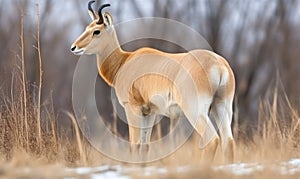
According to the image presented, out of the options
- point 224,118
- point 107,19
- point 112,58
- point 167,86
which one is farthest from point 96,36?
point 224,118

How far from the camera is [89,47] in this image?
886cm

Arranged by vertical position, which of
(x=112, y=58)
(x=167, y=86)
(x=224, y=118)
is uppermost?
(x=112, y=58)

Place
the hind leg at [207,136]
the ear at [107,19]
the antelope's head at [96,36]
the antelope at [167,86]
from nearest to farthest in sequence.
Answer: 1. the hind leg at [207,136]
2. the antelope at [167,86]
3. the antelope's head at [96,36]
4. the ear at [107,19]

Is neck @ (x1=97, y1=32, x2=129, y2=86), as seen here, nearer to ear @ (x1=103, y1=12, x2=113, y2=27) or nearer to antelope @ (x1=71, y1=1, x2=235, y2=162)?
antelope @ (x1=71, y1=1, x2=235, y2=162)

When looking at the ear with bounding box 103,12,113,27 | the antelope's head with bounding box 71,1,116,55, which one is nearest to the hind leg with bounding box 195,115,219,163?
the antelope's head with bounding box 71,1,116,55

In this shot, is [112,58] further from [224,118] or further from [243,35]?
[243,35]

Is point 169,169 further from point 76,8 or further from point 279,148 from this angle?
point 76,8

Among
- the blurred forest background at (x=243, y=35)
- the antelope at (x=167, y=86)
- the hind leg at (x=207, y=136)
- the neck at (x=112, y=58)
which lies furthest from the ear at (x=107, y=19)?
the blurred forest background at (x=243, y=35)

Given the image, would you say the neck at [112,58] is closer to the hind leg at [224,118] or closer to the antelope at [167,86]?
the antelope at [167,86]

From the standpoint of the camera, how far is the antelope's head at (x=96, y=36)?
8.71 meters

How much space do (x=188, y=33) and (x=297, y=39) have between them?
4768mm

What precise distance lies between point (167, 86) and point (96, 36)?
5.23 feet

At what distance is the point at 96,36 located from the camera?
8.92 meters

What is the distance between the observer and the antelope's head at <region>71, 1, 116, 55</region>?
343 inches
